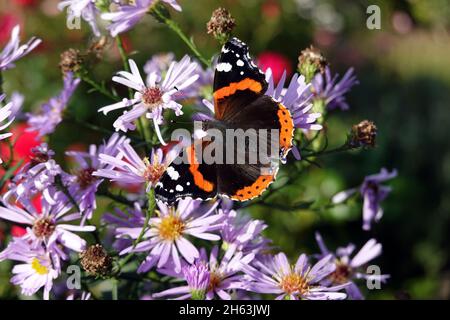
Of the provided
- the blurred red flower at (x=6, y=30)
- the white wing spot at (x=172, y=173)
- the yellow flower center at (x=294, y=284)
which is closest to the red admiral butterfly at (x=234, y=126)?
the white wing spot at (x=172, y=173)

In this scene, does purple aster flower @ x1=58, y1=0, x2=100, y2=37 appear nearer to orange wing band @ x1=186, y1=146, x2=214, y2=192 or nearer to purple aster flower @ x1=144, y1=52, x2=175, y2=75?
purple aster flower @ x1=144, y1=52, x2=175, y2=75

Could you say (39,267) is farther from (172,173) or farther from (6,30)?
(6,30)

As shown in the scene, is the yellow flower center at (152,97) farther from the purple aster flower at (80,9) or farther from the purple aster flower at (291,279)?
the purple aster flower at (291,279)

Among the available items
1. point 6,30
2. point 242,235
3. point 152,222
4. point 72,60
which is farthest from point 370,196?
point 6,30

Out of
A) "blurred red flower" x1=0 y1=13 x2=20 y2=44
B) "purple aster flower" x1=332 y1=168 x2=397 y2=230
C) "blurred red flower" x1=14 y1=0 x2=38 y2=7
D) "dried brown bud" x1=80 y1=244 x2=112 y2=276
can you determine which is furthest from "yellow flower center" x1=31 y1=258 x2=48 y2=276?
"blurred red flower" x1=14 y1=0 x2=38 y2=7

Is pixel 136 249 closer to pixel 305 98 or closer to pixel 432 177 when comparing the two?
pixel 305 98

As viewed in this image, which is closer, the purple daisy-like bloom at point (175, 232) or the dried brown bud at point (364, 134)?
the purple daisy-like bloom at point (175, 232)
